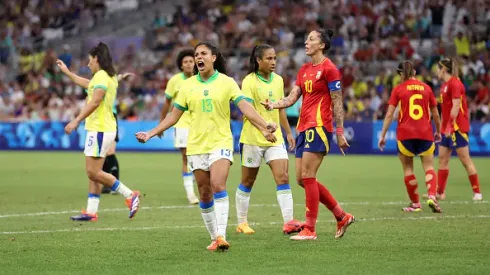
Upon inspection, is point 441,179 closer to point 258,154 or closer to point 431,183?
point 431,183

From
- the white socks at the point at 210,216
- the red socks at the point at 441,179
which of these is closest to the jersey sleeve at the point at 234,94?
the white socks at the point at 210,216

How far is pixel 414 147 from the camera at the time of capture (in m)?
14.2

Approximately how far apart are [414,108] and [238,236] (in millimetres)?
4399

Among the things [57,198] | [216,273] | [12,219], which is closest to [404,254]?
[216,273]

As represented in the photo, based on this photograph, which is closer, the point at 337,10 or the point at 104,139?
the point at 104,139

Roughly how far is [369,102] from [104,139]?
18.9 meters

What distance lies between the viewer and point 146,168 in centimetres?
2428

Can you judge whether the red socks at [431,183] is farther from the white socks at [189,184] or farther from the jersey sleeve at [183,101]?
the jersey sleeve at [183,101]

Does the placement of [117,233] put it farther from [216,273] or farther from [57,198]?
[57,198]

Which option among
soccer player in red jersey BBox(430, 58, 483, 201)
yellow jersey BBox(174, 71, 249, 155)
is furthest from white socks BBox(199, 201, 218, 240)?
soccer player in red jersey BBox(430, 58, 483, 201)

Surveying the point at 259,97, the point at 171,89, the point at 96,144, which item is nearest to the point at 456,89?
the point at 171,89

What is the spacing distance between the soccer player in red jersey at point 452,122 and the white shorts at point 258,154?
491 cm

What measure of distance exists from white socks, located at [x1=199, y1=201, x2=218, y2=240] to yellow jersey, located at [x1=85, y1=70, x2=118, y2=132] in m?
3.58

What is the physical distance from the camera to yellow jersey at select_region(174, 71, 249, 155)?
32.1ft
